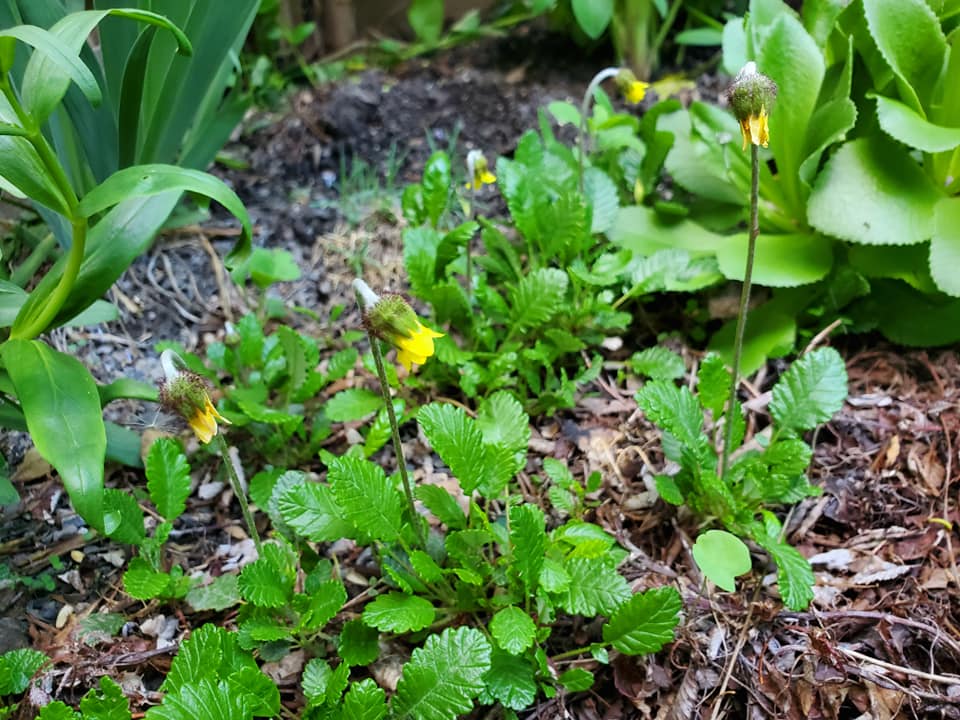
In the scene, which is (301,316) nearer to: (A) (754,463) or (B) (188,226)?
(B) (188,226)

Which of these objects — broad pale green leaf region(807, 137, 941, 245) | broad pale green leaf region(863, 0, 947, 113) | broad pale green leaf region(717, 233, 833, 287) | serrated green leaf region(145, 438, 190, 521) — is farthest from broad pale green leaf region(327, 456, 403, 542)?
broad pale green leaf region(863, 0, 947, 113)

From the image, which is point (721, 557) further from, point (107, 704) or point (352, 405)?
point (107, 704)

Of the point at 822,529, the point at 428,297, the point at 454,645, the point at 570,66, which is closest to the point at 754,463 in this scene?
the point at 822,529

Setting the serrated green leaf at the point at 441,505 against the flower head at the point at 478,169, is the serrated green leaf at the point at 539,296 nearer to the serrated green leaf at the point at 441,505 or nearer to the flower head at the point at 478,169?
the flower head at the point at 478,169

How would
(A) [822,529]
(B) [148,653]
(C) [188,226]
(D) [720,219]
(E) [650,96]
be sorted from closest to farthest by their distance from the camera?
(B) [148,653], (A) [822,529], (D) [720,219], (C) [188,226], (E) [650,96]

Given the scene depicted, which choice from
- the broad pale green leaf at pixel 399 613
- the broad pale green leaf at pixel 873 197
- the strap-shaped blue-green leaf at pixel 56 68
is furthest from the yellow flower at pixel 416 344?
the broad pale green leaf at pixel 873 197

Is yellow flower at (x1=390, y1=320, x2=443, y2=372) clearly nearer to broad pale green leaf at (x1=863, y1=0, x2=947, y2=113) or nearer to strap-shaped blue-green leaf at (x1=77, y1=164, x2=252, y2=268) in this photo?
strap-shaped blue-green leaf at (x1=77, y1=164, x2=252, y2=268)
